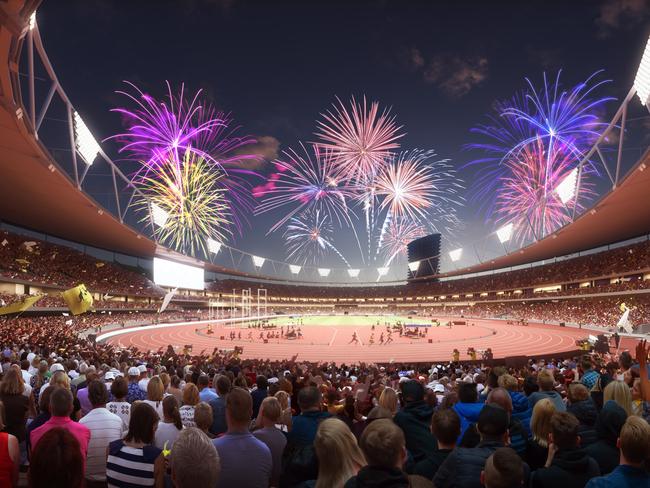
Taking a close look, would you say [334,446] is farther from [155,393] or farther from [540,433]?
[155,393]

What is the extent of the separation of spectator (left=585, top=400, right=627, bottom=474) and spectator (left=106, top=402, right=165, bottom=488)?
13.7 ft

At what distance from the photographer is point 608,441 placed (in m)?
4.27

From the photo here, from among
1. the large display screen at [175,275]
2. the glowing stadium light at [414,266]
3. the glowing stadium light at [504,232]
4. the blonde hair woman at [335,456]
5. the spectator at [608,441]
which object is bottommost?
the spectator at [608,441]

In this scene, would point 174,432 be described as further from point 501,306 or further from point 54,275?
point 501,306

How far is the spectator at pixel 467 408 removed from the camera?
5.41 m

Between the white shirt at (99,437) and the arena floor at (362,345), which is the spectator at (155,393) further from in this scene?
the arena floor at (362,345)

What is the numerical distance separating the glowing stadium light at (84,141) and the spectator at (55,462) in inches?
1247

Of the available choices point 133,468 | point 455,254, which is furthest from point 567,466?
point 455,254

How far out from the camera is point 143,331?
2124 inches

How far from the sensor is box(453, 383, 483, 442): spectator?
5.41 meters

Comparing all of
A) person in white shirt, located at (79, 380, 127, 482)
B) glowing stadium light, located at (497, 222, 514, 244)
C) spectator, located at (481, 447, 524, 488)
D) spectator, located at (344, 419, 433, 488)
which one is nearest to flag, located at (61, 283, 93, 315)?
person in white shirt, located at (79, 380, 127, 482)

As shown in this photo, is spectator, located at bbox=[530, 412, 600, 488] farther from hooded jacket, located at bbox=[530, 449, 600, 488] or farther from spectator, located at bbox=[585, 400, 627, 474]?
spectator, located at bbox=[585, 400, 627, 474]

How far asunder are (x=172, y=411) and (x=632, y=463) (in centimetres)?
480

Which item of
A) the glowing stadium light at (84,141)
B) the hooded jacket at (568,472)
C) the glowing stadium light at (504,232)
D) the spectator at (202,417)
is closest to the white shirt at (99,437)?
the spectator at (202,417)
